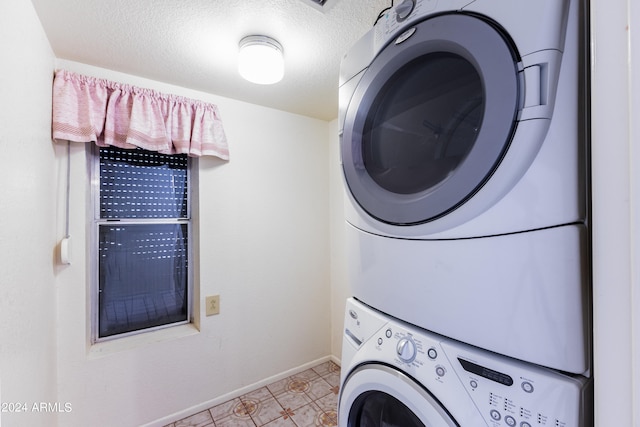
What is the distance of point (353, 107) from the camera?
0.86 metres

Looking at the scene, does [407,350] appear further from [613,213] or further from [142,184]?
[142,184]

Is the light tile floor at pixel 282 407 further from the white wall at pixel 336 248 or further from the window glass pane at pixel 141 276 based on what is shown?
the window glass pane at pixel 141 276

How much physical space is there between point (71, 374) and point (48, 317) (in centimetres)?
40

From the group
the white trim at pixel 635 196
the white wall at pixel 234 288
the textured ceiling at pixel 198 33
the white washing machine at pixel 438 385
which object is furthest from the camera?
the white wall at pixel 234 288

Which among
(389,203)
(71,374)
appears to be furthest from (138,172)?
(389,203)

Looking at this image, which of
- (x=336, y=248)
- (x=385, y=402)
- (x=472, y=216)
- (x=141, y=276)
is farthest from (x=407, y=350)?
(x=141, y=276)

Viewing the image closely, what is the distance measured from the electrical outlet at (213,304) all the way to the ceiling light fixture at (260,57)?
4.51 ft

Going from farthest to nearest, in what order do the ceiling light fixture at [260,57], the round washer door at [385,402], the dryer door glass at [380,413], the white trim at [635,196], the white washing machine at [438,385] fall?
the ceiling light fixture at [260,57], the dryer door glass at [380,413], the round washer door at [385,402], the white washing machine at [438,385], the white trim at [635,196]

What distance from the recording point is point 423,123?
72cm

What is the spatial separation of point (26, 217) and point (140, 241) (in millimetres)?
728

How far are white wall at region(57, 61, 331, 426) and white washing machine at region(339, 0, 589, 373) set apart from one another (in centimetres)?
131

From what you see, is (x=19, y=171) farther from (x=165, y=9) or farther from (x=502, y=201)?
(x=502, y=201)

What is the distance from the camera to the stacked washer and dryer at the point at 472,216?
49 centimetres

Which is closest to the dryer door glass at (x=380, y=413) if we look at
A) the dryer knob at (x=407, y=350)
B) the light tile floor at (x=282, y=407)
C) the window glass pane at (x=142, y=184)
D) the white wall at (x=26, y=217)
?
the dryer knob at (x=407, y=350)
